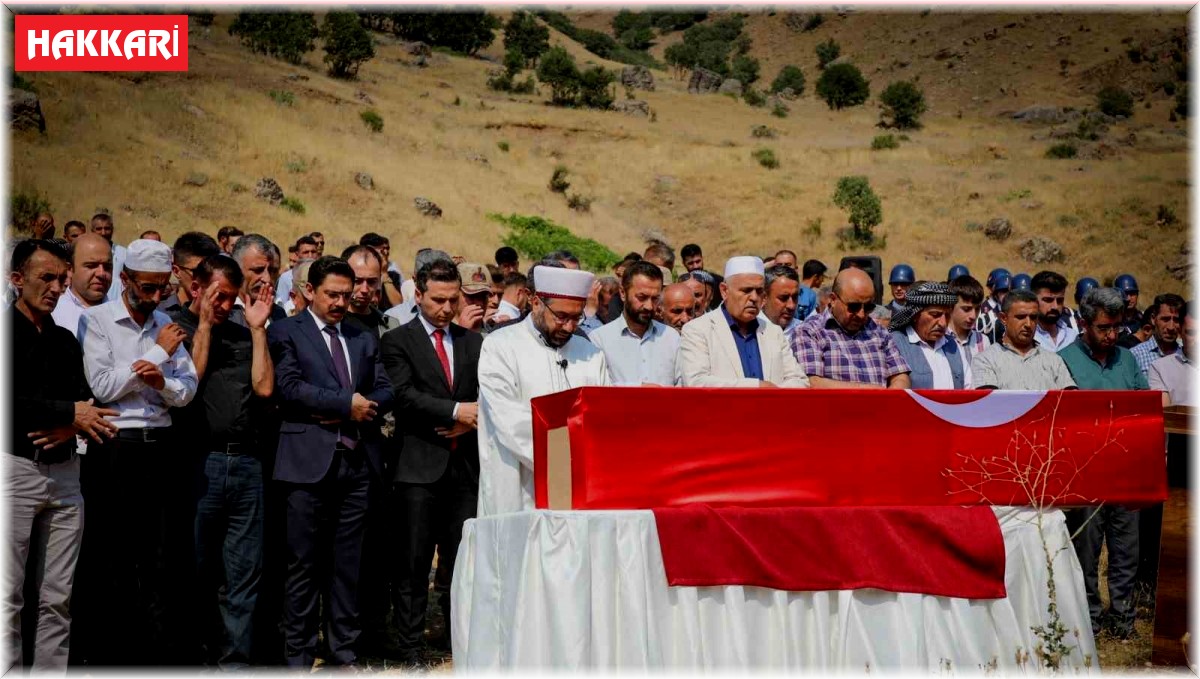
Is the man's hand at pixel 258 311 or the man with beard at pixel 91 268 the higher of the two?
the man with beard at pixel 91 268

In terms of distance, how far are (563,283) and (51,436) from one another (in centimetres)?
271

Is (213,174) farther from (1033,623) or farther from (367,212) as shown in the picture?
(1033,623)

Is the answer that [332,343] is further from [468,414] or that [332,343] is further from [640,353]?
[640,353]

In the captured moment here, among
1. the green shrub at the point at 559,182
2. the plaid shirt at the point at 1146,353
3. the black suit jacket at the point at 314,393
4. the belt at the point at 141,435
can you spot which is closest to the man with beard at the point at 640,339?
the black suit jacket at the point at 314,393

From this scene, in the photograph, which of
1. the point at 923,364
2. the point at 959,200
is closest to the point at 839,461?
the point at 923,364

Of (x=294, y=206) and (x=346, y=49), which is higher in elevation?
(x=346, y=49)

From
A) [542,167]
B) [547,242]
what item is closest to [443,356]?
[547,242]

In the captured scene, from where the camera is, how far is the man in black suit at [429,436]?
750 centimetres

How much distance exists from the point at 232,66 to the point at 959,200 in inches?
1248

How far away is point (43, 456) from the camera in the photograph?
614 cm

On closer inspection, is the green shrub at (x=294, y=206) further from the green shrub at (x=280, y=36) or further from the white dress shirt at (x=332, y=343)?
the white dress shirt at (x=332, y=343)

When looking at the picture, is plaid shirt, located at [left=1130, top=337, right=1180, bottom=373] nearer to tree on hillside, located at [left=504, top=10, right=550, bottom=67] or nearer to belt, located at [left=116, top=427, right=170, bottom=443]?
belt, located at [left=116, top=427, right=170, bottom=443]

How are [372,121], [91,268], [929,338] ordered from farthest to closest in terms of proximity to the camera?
[372,121], [929,338], [91,268]

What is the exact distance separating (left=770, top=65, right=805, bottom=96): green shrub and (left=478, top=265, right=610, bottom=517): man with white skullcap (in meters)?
85.0
